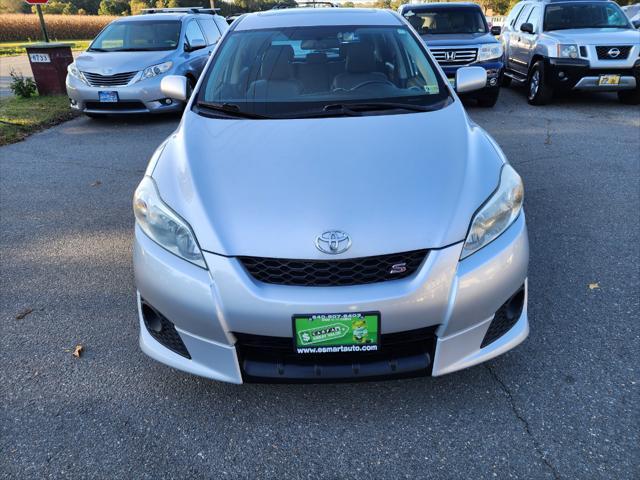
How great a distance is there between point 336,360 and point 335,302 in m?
0.28

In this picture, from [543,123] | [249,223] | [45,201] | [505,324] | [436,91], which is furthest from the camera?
[543,123]

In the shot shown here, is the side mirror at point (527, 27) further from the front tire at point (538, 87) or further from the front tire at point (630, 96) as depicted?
the front tire at point (630, 96)

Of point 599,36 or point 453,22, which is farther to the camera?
point 453,22

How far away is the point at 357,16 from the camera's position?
3588 mm

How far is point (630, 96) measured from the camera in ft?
26.9

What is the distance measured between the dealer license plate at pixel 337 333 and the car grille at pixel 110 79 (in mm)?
6952

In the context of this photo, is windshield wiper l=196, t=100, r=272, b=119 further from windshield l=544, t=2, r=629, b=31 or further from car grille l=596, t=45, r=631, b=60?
windshield l=544, t=2, r=629, b=31

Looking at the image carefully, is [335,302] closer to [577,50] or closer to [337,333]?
[337,333]

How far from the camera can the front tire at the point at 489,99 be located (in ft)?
27.1

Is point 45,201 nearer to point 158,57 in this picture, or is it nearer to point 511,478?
point 158,57

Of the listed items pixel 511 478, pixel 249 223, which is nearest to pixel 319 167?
pixel 249 223

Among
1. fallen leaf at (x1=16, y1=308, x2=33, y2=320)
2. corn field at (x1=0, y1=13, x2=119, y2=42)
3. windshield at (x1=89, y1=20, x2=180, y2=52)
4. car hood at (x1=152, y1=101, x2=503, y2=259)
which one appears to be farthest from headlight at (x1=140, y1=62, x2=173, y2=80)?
corn field at (x1=0, y1=13, x2=119, y2=42)

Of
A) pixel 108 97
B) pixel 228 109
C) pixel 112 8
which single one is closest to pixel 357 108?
pixel 228 109

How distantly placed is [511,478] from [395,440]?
45 cm
